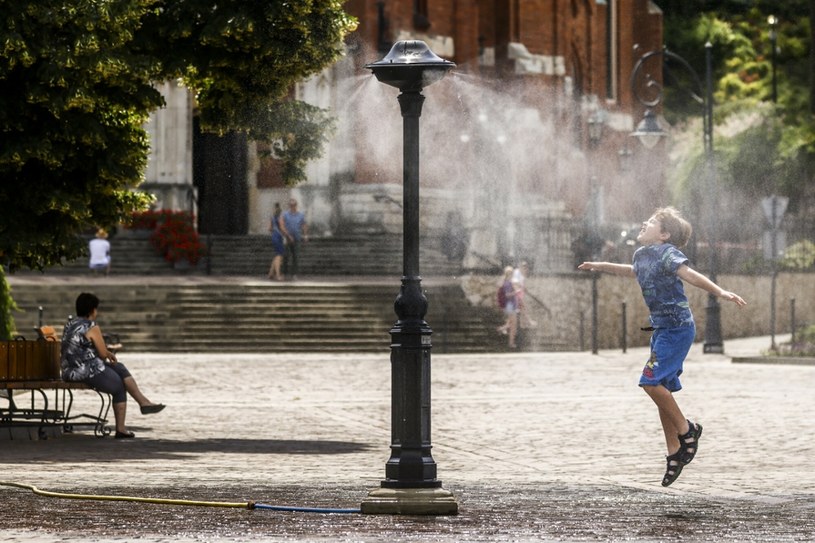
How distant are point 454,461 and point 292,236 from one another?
74.8 ft

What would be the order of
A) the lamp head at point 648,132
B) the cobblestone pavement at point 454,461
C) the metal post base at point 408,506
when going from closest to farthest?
1. the cobblestone pavement at point 454,461
2. the metal post base at point 408,506
3. the lamp head at point 648,132

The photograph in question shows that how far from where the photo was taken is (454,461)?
42.8 feet

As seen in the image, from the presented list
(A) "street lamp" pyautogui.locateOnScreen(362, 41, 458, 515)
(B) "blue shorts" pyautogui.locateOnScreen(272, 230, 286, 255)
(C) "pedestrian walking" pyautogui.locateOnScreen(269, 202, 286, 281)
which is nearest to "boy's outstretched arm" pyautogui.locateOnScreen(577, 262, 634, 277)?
(A) "street lamp" pyautogui.locateOnScreen(362, 41, 458, 515)

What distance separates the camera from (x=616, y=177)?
2422 inches

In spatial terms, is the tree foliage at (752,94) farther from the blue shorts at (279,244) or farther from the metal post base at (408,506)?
the metal post base at (408,506)

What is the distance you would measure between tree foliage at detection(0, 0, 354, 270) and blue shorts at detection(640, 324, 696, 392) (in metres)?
5.27

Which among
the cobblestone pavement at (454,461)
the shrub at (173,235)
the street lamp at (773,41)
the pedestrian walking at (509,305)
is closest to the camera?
the cobblestone pavement at (454,461)

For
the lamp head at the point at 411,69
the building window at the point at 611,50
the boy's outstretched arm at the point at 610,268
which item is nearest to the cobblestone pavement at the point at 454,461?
the boy's outstretched arm at the point at 610,268

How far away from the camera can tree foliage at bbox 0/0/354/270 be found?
537 inches

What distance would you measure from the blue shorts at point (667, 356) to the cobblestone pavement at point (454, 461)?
68 cm

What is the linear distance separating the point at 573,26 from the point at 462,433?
43.0 metres

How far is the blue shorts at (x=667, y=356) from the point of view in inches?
404

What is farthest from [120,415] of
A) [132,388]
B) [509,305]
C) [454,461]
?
[509,305]

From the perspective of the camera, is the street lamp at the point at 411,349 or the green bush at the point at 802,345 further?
the green bush at the point at 802,345
